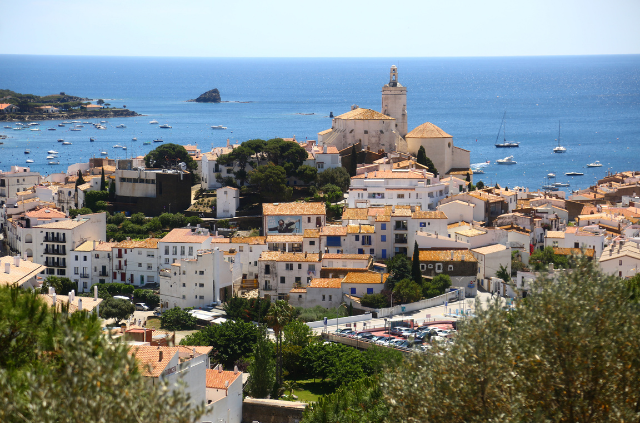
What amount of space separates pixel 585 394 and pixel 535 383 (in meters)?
0.69

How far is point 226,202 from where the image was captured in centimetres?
4478

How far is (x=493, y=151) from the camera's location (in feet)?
323

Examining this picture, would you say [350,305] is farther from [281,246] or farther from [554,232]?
[554,232]

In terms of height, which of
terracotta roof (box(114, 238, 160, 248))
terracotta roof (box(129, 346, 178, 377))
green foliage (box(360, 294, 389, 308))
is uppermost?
terracotta roof (box(129, 346, 178, 377))

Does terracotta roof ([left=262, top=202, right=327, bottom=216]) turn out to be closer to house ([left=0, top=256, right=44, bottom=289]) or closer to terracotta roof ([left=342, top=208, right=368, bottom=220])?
terracotta roof ([left=342, top=208, right=368, bottom=220])

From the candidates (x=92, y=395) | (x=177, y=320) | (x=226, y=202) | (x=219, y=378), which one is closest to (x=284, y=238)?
(x=177, y=320)

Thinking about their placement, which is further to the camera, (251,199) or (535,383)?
(251,199)

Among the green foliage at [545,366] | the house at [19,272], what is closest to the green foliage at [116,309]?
the house at [19,272]

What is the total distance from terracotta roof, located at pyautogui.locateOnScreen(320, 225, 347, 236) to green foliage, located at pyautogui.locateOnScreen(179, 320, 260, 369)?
312 inches

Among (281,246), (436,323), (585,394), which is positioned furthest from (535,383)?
(281,246)

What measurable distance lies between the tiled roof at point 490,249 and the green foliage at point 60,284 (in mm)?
17800

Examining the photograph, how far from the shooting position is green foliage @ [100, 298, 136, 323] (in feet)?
108

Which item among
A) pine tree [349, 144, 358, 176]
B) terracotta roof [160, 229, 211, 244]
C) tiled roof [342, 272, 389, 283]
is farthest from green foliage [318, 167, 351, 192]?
tiled roof [342, 272, 389, 283]

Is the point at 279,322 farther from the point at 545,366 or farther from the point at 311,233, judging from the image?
the point at 545,366
